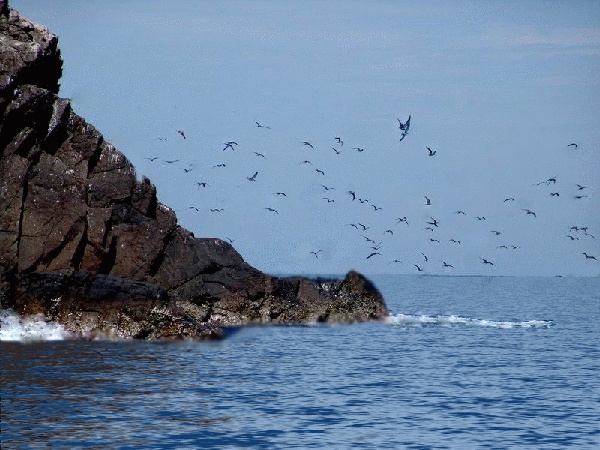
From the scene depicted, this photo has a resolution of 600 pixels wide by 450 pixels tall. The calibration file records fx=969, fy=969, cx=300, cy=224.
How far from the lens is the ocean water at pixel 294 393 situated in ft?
93.7

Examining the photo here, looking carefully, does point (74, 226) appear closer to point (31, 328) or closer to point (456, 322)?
point (31, 328)

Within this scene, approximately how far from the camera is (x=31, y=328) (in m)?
51.6

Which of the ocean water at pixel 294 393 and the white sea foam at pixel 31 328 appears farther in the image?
the white sea foam at pixel 31 328

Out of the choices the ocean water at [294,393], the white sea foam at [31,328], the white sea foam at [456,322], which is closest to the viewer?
the ocean water at [294,393]

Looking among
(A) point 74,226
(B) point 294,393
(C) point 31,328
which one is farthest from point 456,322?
(B) point 294,393

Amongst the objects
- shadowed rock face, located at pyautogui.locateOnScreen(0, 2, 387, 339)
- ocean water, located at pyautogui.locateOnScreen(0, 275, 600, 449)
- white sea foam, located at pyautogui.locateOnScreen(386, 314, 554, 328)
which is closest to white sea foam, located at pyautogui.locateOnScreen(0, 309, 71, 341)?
ocean water, located at pyautogui.locateOnScreen(0, 275, 600, 449)

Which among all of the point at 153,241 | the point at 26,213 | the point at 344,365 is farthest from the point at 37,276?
the point at 344,365

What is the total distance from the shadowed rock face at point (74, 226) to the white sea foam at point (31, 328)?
46 centimetres

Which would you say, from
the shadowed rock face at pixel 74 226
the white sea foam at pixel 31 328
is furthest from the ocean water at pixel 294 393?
the shadowed rock face at pixel 74 226

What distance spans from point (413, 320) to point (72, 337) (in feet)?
126

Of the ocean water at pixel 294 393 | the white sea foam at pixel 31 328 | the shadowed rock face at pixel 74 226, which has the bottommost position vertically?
the ocean water at pixel 294 393

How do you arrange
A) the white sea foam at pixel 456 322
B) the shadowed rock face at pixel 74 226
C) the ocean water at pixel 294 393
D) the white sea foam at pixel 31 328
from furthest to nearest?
1. the white sea foam at pixel 456 322
2. the shadowed rock face at pixel 74 226
3. the white sea foam at pixel 31 328
4. the ocean water at pixel 294 393

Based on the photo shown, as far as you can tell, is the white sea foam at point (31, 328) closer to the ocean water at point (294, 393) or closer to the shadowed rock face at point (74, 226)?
the ocean water at point (294, 393)

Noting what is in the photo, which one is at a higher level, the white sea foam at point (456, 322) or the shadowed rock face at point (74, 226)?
the shadowed rock face at point (74, 226)
